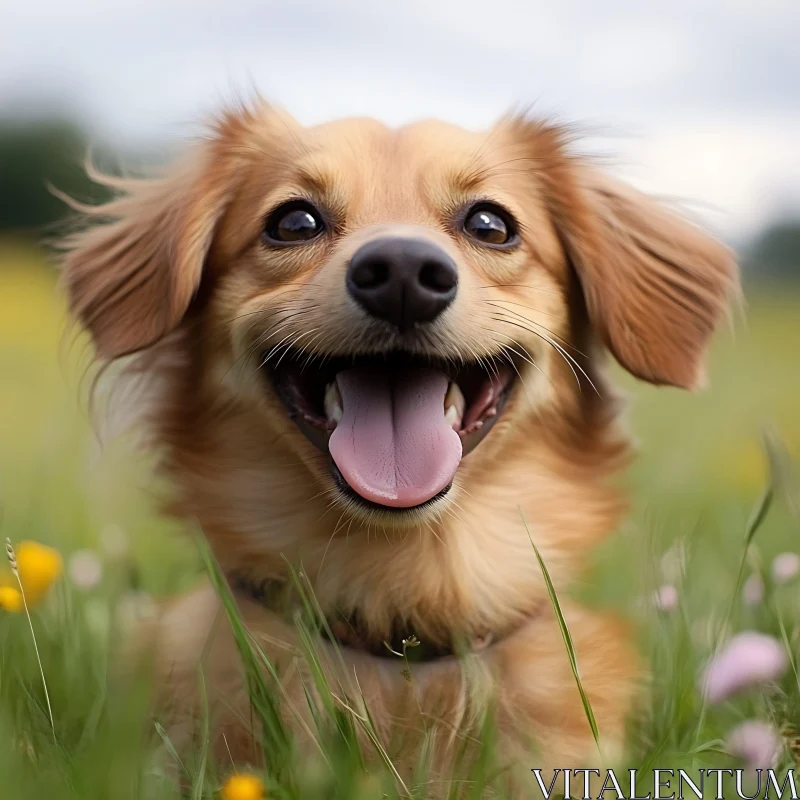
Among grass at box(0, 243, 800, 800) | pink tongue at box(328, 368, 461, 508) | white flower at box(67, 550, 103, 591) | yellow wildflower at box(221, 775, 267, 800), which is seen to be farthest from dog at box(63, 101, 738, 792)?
white flower at box(67, 550, 103, 591)

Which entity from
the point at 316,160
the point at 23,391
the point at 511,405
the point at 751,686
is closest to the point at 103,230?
the point at 316,160

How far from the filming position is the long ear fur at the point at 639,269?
2523 millimetres

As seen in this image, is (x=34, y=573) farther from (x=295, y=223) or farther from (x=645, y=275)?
(x=645, y=275)

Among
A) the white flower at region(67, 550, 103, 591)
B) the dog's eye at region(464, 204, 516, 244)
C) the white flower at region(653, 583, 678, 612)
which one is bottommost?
the white flower at region(67, 550, 103, 591)

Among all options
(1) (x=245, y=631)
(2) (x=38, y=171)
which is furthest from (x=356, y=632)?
(2) (x=38, y=171)

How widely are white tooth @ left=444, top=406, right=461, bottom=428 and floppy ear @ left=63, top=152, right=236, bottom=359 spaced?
0.70 meters

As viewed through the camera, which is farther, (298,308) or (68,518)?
(68,518)

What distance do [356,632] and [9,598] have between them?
2.50ft

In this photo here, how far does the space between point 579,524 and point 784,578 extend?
0.56m

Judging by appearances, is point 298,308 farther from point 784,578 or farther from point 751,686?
point 784,578

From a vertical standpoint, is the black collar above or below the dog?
below

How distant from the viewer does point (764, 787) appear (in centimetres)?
191

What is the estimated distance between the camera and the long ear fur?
2.52 metres

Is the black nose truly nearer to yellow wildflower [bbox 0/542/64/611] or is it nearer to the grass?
the grass
